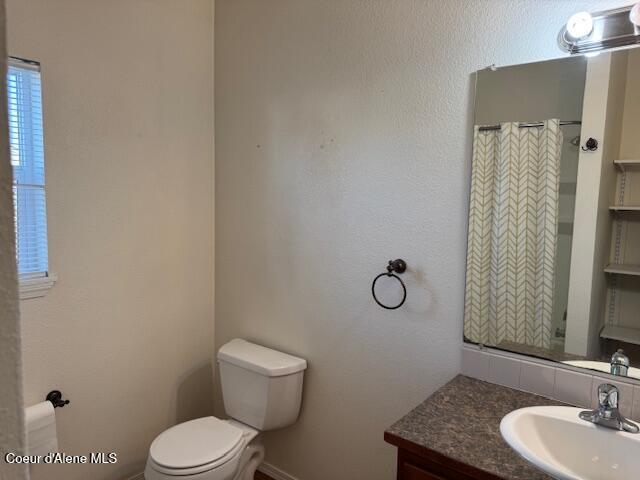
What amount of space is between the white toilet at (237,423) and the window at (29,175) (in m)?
0.84

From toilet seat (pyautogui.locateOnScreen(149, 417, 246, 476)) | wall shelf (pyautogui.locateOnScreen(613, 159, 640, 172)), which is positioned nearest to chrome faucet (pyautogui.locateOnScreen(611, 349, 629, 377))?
wall shelf (pyautogui.locateOnScreen(613, 159, 640, 172))

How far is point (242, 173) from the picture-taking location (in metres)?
2.33

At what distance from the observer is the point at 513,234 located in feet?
5.04

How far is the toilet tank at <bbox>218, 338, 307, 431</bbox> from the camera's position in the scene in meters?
2.02

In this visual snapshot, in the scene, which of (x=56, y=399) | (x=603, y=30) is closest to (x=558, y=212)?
(x=603, y=30)

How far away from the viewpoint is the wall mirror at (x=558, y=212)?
1.33m

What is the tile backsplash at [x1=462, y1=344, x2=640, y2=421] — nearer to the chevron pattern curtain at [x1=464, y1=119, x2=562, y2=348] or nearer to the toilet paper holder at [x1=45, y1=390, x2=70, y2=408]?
the chevron pattern curtain at [x1=464, y1=119, x2=562, y2=348]

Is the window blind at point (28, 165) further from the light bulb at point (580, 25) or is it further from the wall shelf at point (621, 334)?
the wall shelf at point (621, 334)

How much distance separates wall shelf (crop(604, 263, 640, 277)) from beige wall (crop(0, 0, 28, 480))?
1.50 meters

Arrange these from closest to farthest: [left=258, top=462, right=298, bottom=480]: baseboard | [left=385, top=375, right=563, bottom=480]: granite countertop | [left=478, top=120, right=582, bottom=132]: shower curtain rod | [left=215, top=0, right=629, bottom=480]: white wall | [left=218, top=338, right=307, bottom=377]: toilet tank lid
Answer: [left=385, top=375, right=563, bottom=480]: granite countertop → [left=478, top=120, right=582, bottom=132]: shower curtain rod → [left=215, top=0, right=629, bottom=480]: white wall → [left=218, top=338, right=307, bottom=377]: toilet tank lid → [left=258, top=462, right=298, bottom=480]: baseboard

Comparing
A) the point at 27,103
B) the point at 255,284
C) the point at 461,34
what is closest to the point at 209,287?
the point at 255,284

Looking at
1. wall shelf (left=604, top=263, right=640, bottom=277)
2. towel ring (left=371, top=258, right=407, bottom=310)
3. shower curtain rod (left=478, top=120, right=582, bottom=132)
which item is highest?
shower curtain rod (left=478, top=120, right=582, bottom=132)

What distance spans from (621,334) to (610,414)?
0.26 m

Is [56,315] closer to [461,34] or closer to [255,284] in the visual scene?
[255,284]
